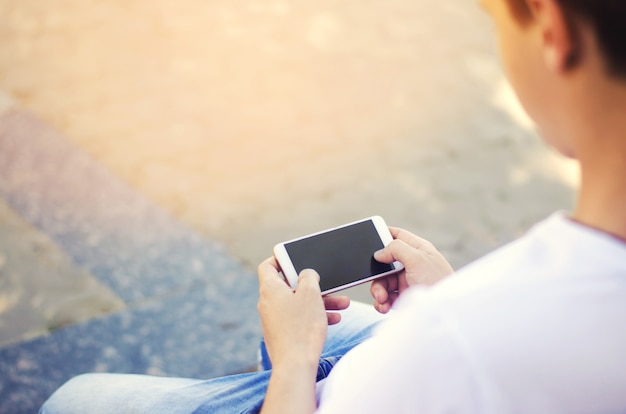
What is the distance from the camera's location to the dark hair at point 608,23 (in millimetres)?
574

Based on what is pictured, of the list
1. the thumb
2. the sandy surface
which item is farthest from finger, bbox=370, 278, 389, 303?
the sandy surface

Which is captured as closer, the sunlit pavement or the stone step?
the stone step

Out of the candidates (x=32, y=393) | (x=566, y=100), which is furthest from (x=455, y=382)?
(x=32, y=393)

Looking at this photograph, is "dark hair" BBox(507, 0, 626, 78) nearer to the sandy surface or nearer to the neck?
the neck

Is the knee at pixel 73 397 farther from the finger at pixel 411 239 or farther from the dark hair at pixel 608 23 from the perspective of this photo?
the dark hair at pixel 608 23

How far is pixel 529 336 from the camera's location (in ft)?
2.05

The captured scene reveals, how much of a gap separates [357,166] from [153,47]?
49.0 inches

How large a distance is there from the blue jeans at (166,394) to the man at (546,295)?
47 centimetres

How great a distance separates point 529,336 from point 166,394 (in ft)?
2.37

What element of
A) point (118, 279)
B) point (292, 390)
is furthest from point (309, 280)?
point (118, 279)

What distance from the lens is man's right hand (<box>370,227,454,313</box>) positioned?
119 cm

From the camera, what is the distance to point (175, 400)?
1159 millimetres

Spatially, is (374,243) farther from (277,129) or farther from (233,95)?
(233,95)

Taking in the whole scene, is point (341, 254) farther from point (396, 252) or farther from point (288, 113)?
point (288, 113)
